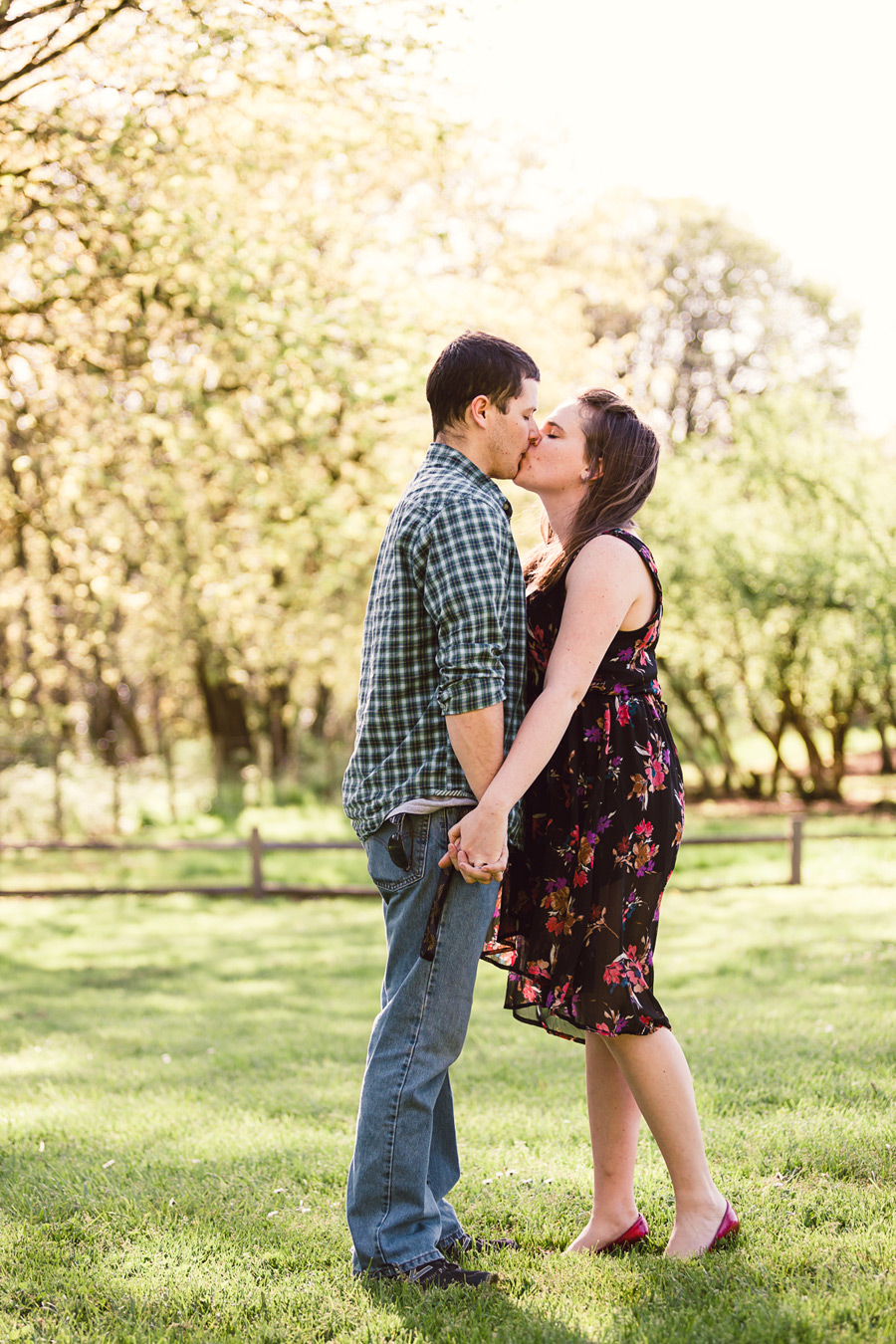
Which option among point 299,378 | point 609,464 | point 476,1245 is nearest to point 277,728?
point 299,378

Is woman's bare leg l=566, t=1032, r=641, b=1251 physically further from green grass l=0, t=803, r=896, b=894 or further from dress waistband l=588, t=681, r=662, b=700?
green grass l=0, t=803, r=896, b=894

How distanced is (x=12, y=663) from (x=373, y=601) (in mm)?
20604

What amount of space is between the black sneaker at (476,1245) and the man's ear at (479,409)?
2072mm

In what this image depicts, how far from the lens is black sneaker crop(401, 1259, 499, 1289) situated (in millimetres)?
2719

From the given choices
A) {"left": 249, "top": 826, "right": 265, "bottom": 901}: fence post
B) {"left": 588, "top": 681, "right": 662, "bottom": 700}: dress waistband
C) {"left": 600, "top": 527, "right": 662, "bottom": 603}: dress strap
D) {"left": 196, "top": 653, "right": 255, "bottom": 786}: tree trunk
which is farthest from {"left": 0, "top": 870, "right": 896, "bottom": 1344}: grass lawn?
{"left": 196, "top": 653, "right": 255, "bottom": 786}: tree trunk

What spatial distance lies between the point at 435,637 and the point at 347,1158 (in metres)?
1.98

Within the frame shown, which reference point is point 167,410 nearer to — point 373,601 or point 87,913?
point 87,913

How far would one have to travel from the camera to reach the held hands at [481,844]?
2.62 m

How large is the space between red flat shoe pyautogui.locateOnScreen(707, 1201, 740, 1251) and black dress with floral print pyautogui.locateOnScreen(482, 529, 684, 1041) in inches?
20.5

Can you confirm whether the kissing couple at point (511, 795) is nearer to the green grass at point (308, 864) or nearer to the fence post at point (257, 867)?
the fence post at point (257, 867)

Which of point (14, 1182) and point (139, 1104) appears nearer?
point (14, 1182)

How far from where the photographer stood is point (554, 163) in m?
20.6

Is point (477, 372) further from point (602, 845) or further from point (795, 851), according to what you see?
point (795, 851)

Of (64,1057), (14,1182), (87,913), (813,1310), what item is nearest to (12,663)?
(87,913)
